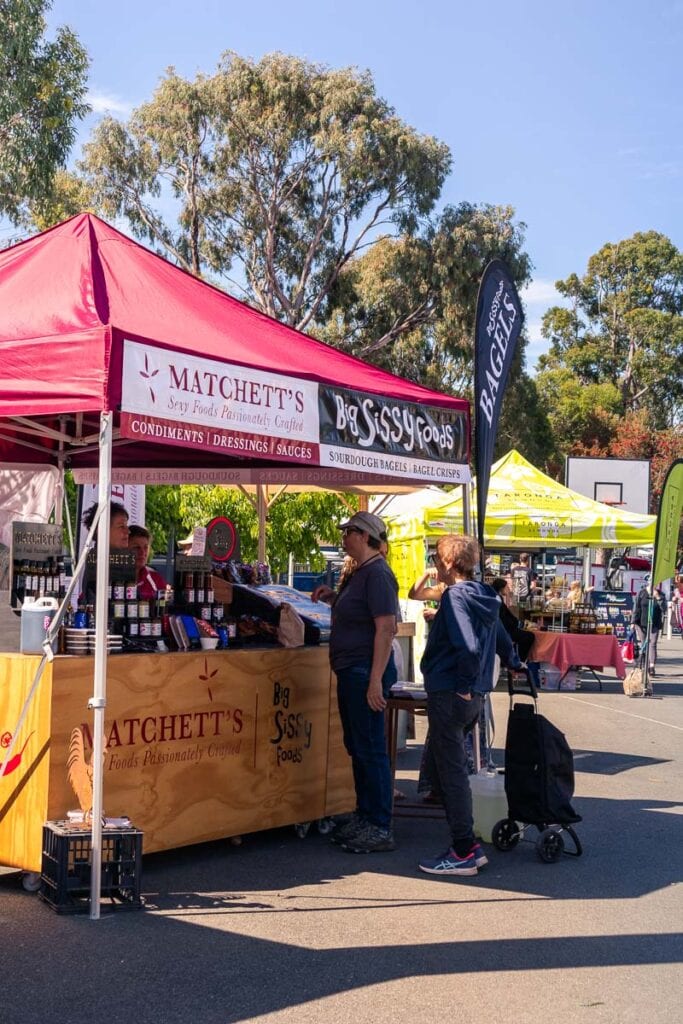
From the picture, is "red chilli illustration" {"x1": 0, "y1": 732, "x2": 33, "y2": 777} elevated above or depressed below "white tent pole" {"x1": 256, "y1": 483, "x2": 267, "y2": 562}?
below

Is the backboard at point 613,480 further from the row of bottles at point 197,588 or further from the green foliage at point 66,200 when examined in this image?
the row of bottles at point 197,588

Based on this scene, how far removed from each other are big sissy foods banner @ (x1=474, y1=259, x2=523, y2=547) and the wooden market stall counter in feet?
6.20

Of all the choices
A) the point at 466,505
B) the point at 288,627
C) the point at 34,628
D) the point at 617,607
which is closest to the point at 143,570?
the point at 288,627

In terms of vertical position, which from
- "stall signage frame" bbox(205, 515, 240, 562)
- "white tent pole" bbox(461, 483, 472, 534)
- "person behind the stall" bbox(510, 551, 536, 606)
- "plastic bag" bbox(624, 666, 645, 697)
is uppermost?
"white tent pole" bbox(461, 483, 472, 534)

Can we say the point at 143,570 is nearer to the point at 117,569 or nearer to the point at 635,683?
the point at 117,569

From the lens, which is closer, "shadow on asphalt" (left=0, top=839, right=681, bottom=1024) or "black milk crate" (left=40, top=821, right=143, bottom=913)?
"shadow on asphalt" (left=0, top=839, right=681, bottom=1024)

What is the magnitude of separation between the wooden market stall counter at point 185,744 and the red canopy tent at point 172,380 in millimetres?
291

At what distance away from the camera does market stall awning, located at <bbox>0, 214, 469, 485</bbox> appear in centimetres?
573

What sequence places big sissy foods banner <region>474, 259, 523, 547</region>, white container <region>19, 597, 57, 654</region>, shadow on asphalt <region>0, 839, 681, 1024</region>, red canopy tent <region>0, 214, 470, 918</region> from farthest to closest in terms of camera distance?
big sissy foods banner <region>474, 259, 523, 547</region>, white container <region>19, 597, 57, 654</region>, red canopy tent <region>0, 214, 470, 918</region>, shadow on asphalt <region>0, 839, 681, 1024</region>

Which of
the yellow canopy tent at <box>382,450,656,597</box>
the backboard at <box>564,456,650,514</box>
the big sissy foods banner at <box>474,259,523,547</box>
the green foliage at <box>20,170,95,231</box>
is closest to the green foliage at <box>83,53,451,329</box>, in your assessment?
the green foliage at <box>20,170,95,231</box>

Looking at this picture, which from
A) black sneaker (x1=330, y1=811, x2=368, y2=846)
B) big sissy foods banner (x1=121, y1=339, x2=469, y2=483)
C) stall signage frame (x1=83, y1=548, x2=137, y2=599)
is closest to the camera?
big sissy foods banner (x1=121, y1=339, x2=469, y2=483)

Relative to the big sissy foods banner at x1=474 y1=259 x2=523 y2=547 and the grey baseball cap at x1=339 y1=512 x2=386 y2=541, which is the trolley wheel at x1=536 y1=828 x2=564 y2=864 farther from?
the big sissy foods banner at x1=474 y1=259 x2=523 y2=547

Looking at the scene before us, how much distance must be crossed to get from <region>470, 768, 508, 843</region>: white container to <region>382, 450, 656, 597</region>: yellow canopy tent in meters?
10.0

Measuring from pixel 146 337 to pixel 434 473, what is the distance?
2.57 m
